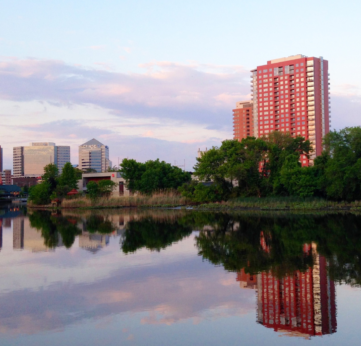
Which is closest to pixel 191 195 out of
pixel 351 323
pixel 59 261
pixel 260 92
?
pixel 59 261

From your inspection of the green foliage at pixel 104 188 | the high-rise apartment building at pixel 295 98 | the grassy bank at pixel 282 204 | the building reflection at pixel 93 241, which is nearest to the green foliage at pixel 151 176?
the green foliage at pixel 104 188

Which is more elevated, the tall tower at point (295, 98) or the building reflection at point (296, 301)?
the tall tower at point (295, 98)

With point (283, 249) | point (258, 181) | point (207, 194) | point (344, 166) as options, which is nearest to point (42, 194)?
point (207, 194)

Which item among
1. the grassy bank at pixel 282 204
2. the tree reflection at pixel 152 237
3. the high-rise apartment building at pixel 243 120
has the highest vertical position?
the high-rise apartment building at pixel 243 120

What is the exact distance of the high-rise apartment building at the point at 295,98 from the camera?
12144 cm

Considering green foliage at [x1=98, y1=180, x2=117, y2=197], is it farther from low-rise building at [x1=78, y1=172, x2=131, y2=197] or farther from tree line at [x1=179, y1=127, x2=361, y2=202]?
tree line at [x1=179, y1=127, x2=361, y2=202]

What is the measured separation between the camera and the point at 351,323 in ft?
25.6

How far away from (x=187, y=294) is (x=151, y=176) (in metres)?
50.5

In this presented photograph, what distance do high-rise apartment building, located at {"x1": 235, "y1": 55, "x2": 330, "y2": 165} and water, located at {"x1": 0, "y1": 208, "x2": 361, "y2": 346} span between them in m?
107

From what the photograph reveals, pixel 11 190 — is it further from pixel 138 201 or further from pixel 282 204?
pixel 282 204

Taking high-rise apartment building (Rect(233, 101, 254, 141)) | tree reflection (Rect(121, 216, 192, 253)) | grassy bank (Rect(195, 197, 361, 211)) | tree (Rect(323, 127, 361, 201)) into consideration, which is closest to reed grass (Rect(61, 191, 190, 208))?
grassy bank (Rect(195, 197, 361, 211))

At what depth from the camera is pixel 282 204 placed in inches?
1698

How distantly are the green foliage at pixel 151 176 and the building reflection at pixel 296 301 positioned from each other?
48.3m

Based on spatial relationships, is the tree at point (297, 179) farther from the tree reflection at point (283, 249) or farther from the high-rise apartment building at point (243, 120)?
the high-rise apartment building at point (243, 120)
